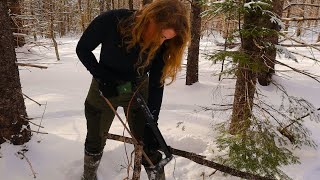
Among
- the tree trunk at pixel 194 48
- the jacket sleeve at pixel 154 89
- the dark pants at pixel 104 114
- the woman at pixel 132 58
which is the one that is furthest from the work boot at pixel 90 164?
the tree trunk at pixel 194 48

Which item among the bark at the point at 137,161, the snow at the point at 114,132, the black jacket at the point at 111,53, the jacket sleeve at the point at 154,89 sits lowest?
the snow at the point at 114,132

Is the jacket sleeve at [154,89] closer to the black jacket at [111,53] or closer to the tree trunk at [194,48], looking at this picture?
the black jacket at [111,53]

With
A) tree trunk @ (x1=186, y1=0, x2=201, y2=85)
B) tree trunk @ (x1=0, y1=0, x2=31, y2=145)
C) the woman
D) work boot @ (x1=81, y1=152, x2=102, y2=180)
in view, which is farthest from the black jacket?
tree trunk @ (x1=186, y1=0, x2=201, y2=85)

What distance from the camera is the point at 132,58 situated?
260cm

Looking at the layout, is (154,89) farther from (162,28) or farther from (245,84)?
(245,84)

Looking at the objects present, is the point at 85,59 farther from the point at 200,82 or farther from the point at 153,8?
the point at 200,82

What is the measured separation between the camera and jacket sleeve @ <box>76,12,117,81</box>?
2459 millimetres

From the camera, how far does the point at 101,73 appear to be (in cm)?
258

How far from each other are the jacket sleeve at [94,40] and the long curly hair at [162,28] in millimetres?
145

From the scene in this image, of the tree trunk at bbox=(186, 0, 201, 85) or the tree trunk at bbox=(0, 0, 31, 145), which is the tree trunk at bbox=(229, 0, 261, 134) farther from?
the tree trunk at bbox=(186, 0, 201, 85)

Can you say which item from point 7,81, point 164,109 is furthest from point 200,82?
point 7,81

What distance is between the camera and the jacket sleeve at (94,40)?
246 cm

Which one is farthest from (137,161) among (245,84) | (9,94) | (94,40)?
(9,94)

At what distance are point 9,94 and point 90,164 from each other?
114 cm
